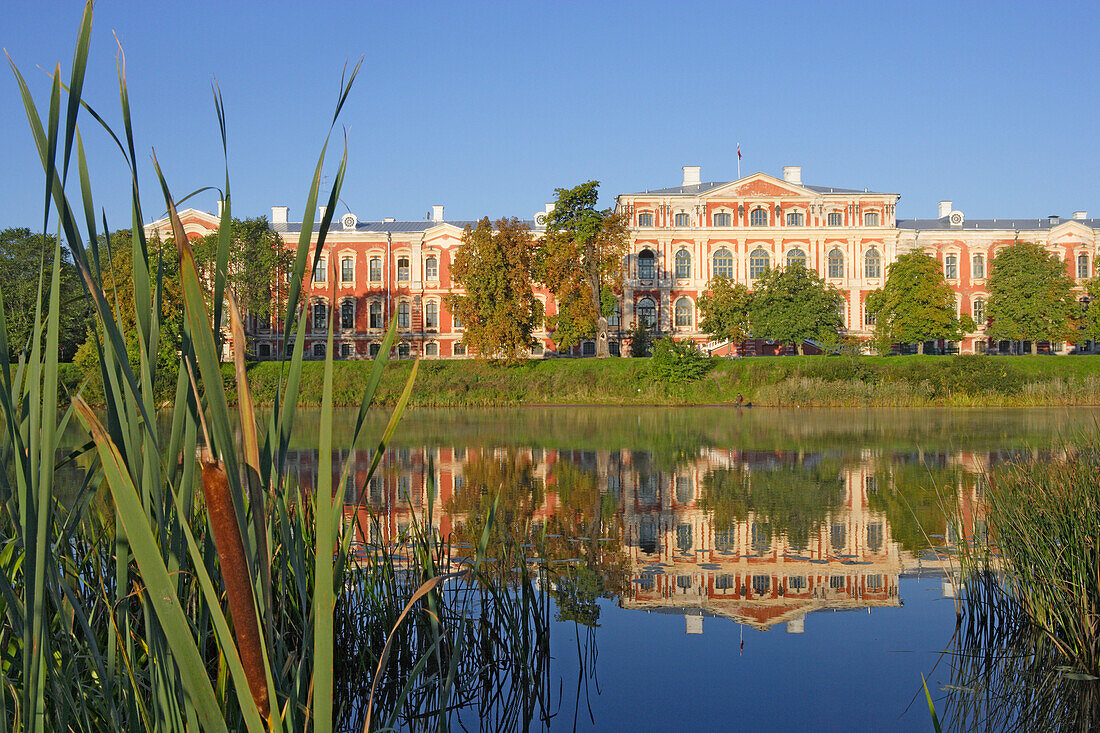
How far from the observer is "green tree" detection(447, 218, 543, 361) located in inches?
1404

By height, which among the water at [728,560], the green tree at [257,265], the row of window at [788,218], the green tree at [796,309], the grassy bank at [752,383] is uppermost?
the row of window at [788,218]

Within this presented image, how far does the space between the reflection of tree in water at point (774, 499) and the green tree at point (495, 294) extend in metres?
22.4

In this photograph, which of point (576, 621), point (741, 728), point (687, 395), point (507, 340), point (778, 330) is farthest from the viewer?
point (778, 330)

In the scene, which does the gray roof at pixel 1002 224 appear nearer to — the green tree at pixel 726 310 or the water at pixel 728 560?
the green tree at pixel 726 310

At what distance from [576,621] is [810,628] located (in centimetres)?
142

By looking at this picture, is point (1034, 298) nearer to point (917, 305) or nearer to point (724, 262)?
point (917, 305)

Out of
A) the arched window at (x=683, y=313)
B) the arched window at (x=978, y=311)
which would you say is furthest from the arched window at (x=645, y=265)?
the arched window at (x=978, y=311)

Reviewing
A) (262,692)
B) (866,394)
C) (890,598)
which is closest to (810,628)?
(890,598)

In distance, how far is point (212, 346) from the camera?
1.09m

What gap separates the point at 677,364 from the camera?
33.0m

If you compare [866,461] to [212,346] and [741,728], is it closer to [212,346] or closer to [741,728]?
[741,728]

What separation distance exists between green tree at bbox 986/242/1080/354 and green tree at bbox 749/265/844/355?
28.9ft

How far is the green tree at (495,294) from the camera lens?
35656mm

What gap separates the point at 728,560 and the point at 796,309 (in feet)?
111
